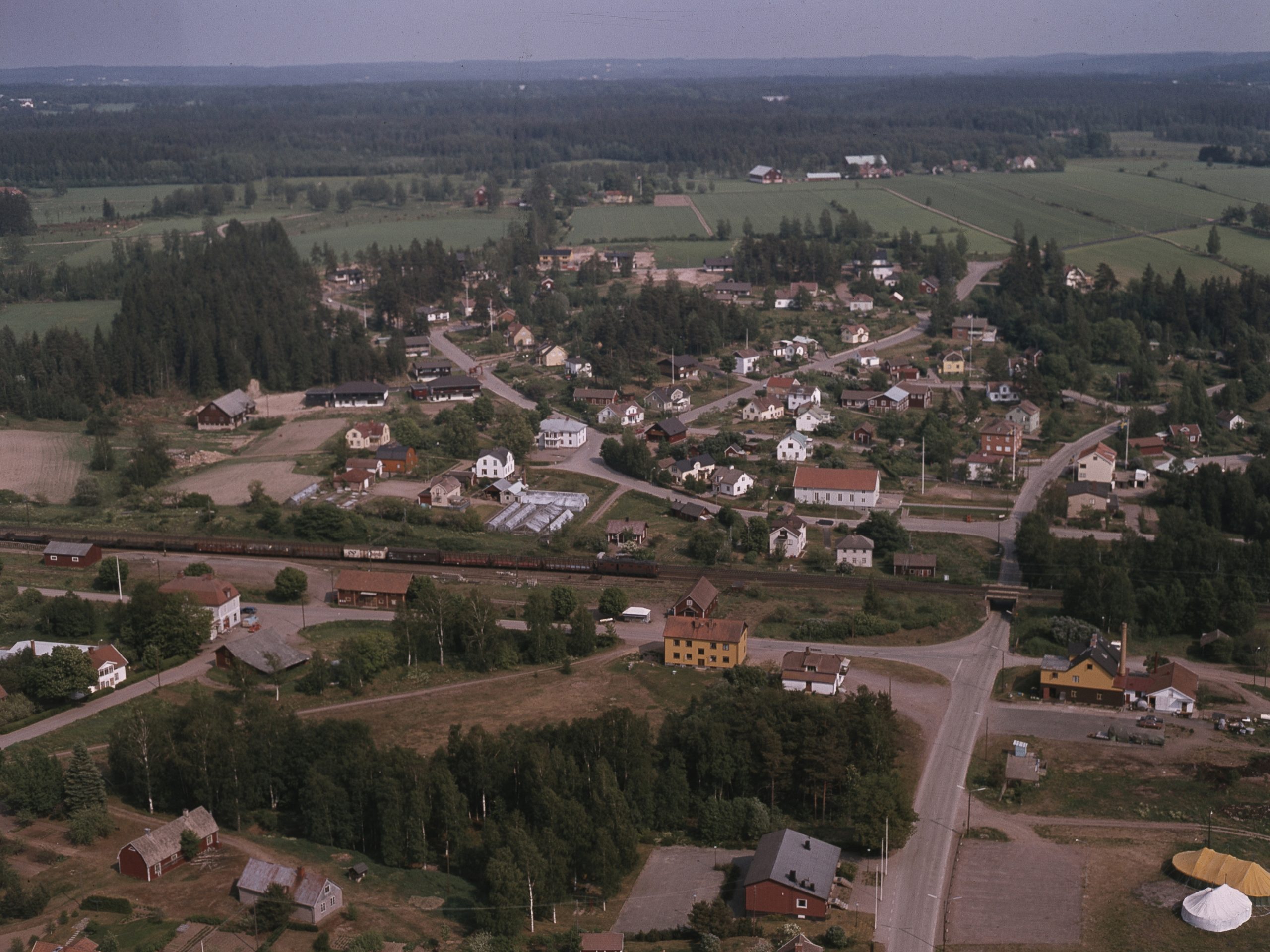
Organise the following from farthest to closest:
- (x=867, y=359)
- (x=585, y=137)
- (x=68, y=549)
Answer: (x=585, y=137) < (x=867, y=359) < (x=68, y=549)

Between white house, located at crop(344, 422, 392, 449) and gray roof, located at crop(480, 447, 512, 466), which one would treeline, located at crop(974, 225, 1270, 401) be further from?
white house, located at crop(344, 422, 392, 449)

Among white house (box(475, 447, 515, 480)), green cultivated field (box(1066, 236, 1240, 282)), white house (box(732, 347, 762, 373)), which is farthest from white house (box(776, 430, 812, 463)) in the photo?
green cultivated field (box(1066, 236, 1240, 282))

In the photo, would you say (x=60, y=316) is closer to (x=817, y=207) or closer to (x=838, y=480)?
(x=838, y=480)

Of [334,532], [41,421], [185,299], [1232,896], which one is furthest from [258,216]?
[1232,896]

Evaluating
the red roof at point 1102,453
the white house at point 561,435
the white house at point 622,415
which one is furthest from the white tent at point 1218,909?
the white house at point 622,415

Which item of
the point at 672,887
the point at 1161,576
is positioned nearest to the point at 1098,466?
the point at 1161,576

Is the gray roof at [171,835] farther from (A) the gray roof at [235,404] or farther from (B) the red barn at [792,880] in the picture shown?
(A) the gray roof at [235,404]
